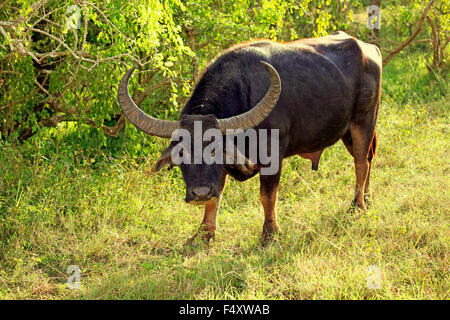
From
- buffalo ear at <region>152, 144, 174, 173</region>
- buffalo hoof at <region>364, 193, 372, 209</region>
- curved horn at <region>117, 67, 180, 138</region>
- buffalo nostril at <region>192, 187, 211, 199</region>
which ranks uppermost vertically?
curved horn at <region>117, 67, 180, 138</region>

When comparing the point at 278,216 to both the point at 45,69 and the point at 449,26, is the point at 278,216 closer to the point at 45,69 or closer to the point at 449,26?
the point at 45,69

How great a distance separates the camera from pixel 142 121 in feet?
15.4

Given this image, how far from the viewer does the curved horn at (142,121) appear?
4629 mm

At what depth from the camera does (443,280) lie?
4160mm

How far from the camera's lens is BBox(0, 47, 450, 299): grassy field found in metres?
4.31

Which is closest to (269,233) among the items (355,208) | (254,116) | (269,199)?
(269,199)

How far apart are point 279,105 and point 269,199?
2.94 feet

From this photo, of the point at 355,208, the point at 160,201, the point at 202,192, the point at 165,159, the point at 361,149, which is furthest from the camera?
the point at 361,149

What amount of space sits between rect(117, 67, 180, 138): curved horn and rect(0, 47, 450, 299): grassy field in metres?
1.10

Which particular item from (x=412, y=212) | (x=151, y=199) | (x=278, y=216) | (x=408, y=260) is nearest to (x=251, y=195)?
(x=278, y=216)

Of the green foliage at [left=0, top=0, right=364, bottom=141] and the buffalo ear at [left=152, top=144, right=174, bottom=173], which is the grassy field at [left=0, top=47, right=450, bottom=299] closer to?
the green foliage at [left=0, top=0, right=364, bottom=141]

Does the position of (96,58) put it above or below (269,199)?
above

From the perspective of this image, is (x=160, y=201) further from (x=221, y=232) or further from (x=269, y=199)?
(x=269, y=199)

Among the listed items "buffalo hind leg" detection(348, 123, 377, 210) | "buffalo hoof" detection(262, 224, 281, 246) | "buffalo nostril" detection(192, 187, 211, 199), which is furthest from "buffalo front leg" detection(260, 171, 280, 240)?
"buffalo hind leg" detection(348, 123, 377, 210)
